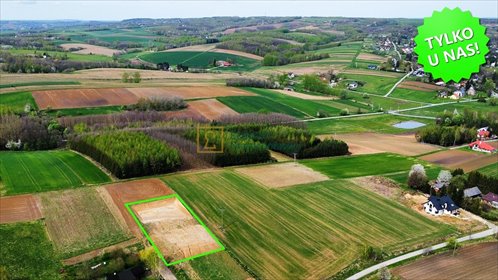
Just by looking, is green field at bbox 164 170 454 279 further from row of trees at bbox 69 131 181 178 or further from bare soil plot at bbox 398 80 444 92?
bare soil plot at bbox 398 80 444 92

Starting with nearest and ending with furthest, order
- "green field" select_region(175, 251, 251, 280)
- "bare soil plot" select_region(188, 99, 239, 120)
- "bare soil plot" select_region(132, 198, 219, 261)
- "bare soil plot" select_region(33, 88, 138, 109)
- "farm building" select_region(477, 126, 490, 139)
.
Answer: "green field" select_region(175, 251, 251, 280) → "bare soil plot" select_region(132, 198, 219, 261) → "farm building" select_region(477, 126, 490, 139) → "bare soil plot" select_region(33, 88, 138, 109) → "bare soil plot" select_region(188, 99, 239, 120)

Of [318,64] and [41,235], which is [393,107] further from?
[41,235]

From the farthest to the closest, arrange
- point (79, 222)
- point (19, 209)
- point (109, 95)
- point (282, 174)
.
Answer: point (109, 95) → point (282, 174) → point (19, 209) → point (79, 222)

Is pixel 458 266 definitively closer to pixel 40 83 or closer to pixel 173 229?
pixel 173 229

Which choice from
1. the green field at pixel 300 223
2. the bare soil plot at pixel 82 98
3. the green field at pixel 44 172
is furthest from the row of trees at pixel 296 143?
the bare soil plot at pixel 82 98

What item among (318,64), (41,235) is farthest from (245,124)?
(318,64)

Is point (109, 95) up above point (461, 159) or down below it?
above

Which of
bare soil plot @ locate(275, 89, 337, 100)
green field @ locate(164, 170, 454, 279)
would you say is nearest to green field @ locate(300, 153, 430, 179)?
green field @ locate(164, 170, 454, 279)

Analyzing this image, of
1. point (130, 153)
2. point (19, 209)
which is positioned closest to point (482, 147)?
point (130, 153)
